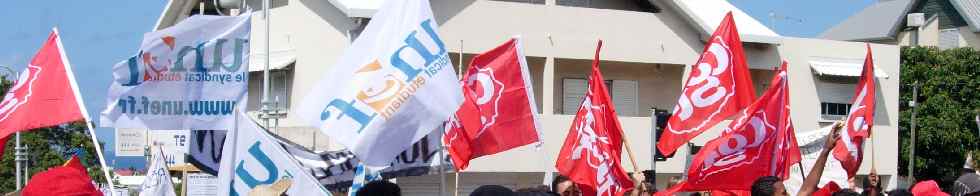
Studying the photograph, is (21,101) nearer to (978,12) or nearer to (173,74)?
(173,74)

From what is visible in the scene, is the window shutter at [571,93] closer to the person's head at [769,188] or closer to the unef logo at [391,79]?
the unef logo at [391,79]

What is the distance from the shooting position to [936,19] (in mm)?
57625

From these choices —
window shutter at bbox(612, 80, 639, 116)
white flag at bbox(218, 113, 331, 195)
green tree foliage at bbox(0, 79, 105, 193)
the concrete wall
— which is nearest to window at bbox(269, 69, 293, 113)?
window shutter at bbox(612, 80, 639, 116)

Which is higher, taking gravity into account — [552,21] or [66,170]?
[552,21]

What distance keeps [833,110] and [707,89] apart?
1898 cm

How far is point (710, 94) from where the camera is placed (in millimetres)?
12352

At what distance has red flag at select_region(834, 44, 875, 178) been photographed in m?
12.0

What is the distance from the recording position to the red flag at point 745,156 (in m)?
10.7

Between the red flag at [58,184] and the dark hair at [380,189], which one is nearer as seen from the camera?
the dark hair at [380,189]

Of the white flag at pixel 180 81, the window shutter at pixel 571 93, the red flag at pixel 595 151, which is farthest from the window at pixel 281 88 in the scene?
the white flag at pixel 180 81

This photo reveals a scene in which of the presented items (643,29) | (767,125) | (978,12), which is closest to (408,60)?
(767,125)

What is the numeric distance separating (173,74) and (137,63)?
0.76 ft

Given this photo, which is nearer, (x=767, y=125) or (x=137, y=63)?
(x=137, y=63)

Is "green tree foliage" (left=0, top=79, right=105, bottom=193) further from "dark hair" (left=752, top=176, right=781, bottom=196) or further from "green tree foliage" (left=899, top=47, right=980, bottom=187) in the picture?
"dark hair" (left=752, top=176, right=781, bottom=196)
